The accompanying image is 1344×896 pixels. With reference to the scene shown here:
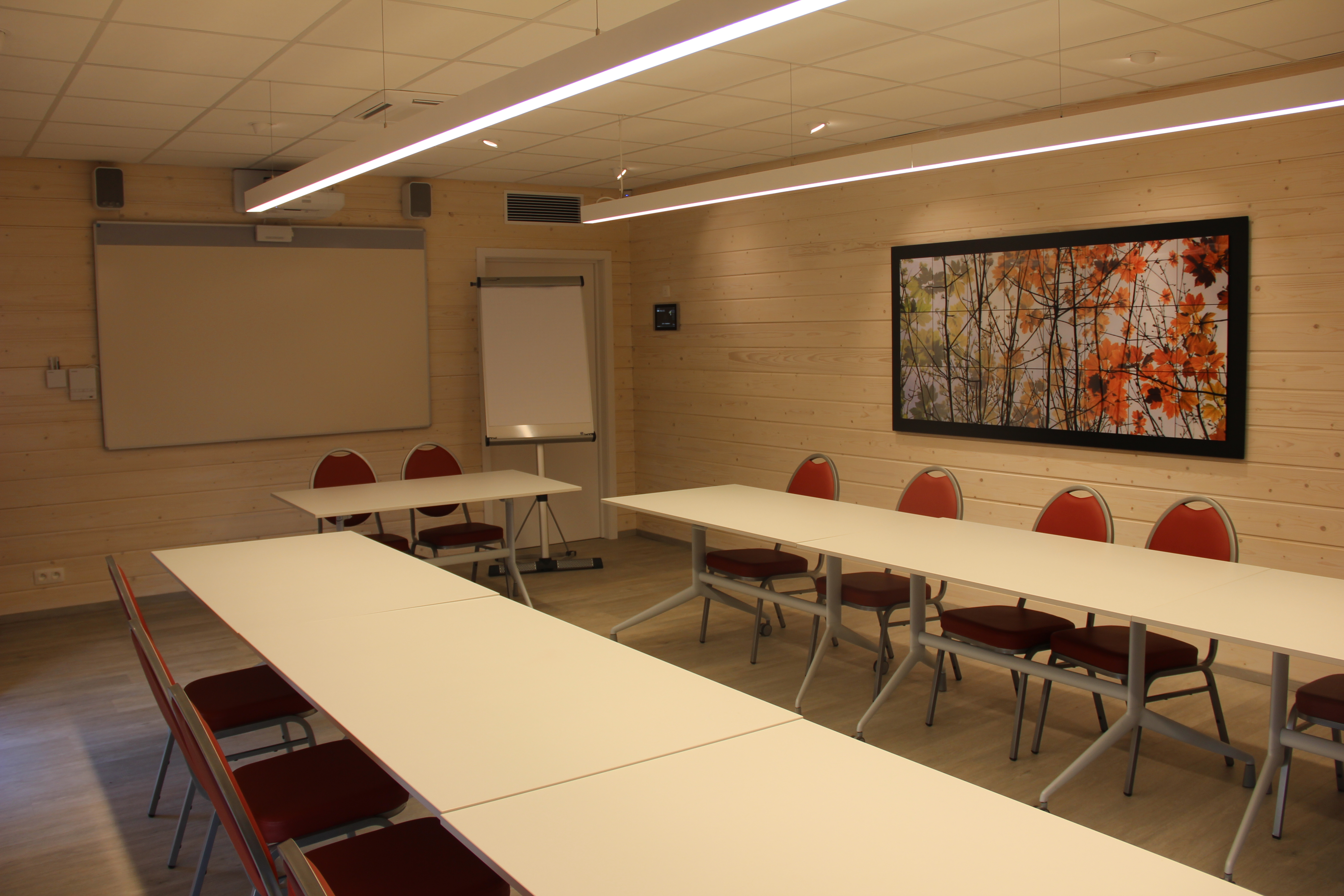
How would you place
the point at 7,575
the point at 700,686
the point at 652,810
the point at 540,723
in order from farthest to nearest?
the point at 7,575 → the point at 700,686 → the point at 540,723 → the point at 652,810

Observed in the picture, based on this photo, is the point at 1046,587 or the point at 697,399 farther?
the point at 697,399

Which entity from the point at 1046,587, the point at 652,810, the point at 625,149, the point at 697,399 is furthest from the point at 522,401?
the point at 652,810

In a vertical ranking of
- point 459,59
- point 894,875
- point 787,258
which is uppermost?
point 459,59

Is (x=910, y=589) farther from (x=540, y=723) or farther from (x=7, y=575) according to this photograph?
(x=7, y=575)

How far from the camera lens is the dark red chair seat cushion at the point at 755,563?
4.61 meters

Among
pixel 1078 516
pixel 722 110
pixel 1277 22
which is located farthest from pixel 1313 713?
pixel 722 110

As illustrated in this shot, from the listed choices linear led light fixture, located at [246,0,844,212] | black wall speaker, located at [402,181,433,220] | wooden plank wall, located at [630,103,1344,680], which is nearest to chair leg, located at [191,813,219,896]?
linear led light fixture, located at [246,0,844,212]

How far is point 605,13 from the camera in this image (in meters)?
3.25

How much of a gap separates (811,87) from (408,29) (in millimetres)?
1814

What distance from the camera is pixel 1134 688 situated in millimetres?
3133

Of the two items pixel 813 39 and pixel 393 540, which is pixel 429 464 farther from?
pixel 813 39

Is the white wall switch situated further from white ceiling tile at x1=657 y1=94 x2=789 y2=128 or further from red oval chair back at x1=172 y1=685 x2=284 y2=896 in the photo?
red oval chair back at x1=172 y1=685 x2=284 y2=896

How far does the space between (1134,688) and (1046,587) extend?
51 centimetres

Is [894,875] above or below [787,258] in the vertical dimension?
below
